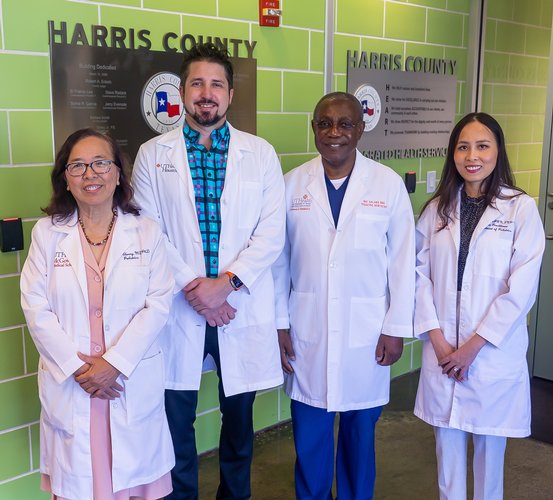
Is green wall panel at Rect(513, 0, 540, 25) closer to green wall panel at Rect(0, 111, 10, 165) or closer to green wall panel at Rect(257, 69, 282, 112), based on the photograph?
green wall panel at Rect(257, 69, 282, 112)

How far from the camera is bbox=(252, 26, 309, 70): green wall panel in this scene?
118 inches

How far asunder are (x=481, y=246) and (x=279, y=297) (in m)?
0.72

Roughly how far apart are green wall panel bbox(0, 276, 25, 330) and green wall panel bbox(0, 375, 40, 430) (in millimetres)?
42

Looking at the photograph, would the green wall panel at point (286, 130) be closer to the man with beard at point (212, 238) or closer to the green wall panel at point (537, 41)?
the man with beard at point (212, 238)

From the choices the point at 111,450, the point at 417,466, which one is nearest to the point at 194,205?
the point at 111,450

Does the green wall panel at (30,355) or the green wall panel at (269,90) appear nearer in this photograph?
the green wall panel at (30,355)

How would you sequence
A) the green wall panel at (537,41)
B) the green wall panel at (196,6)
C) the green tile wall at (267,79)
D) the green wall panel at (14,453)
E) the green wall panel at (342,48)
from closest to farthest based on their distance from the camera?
the green tile wall at (267,79) → the green wall panel at (14,453) → the green wall panel at (196,6) → the green wall panel at (342,48) → the green wall panel at (537,41)

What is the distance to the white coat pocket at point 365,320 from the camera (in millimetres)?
2283

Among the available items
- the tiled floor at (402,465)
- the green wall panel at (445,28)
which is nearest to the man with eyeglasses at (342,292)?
the tiled floor at (402,465)

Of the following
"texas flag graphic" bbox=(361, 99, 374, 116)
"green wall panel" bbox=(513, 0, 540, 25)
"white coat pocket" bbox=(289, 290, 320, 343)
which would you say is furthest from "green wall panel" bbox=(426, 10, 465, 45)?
"white coat pocket" bbox=(289, 290, 320, 343)

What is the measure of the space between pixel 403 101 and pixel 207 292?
214cm

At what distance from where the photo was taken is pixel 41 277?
6.26 feet

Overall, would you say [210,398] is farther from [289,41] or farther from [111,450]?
[289,41]

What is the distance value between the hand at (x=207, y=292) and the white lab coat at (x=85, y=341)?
0.17m
